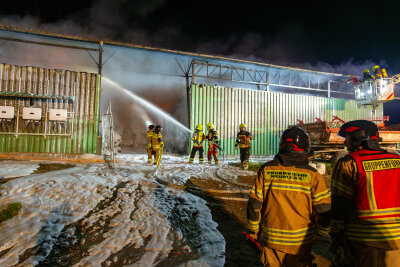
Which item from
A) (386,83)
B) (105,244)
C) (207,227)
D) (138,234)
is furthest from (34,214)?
(386,83)

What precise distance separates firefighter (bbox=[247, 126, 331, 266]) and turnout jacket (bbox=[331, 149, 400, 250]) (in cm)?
13

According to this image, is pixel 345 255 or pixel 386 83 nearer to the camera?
pixel 345 255

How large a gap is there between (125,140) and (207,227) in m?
15.2

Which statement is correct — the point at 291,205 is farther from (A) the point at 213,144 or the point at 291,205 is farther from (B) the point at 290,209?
(A) the point at 213,144

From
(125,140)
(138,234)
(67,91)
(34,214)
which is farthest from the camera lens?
(125,140)

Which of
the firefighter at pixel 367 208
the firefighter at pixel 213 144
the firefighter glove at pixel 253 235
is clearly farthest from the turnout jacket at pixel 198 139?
the firefighter at pixel 367 208

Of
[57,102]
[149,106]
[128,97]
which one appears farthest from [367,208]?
[128,97]

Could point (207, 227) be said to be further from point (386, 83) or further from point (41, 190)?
point (386, 83)

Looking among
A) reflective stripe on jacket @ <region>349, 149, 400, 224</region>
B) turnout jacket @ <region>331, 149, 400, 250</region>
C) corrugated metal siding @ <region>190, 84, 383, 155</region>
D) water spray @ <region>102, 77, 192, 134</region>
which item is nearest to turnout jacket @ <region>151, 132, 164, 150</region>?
corrugated metal siding @ <region>190, 84, 383, 155</region>

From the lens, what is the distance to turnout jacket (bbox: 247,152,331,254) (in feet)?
5.56

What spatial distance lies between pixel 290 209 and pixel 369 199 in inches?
22.7

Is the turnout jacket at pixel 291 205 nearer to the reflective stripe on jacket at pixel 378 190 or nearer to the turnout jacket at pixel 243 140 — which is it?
the reflective stripe on jacket at pixel 378 190

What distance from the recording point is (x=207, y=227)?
3570 millimetres

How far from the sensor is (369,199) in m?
1.64
